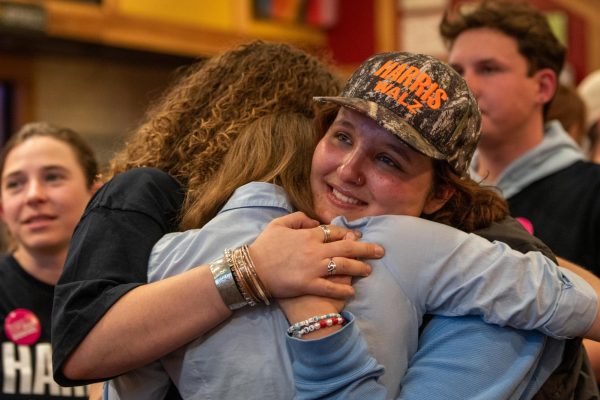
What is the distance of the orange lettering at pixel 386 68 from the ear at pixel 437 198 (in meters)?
0.25

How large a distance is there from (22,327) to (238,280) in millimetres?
1345

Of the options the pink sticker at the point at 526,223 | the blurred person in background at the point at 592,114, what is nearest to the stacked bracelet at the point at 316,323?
the pink sticker at the point at 526,223

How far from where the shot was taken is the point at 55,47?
5.56m

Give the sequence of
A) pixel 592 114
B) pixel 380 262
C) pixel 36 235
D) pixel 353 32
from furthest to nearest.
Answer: pixel 353 32 → pixel 592 114 → pixel 36 235 → pixel 380 262

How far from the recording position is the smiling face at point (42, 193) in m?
2.50

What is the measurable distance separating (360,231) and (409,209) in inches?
4.8

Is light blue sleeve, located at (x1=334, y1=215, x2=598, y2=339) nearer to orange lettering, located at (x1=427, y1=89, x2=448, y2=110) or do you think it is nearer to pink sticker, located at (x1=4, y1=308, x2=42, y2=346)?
orange lettering, located at (x1=427, y1=89, x2=448, y2=110)

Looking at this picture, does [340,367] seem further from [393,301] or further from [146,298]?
[146,298]

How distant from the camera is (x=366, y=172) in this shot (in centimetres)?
143

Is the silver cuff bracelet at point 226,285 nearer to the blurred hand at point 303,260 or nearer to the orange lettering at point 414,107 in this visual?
the blurred hand at point 303,260

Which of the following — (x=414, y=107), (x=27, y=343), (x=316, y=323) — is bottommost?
(x=27, y=343)

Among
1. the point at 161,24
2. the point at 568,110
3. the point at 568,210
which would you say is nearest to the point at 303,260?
the point at 568,210

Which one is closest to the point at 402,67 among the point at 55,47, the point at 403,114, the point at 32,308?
the point at 403,114

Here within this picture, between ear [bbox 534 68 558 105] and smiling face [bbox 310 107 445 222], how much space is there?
4.27ft
